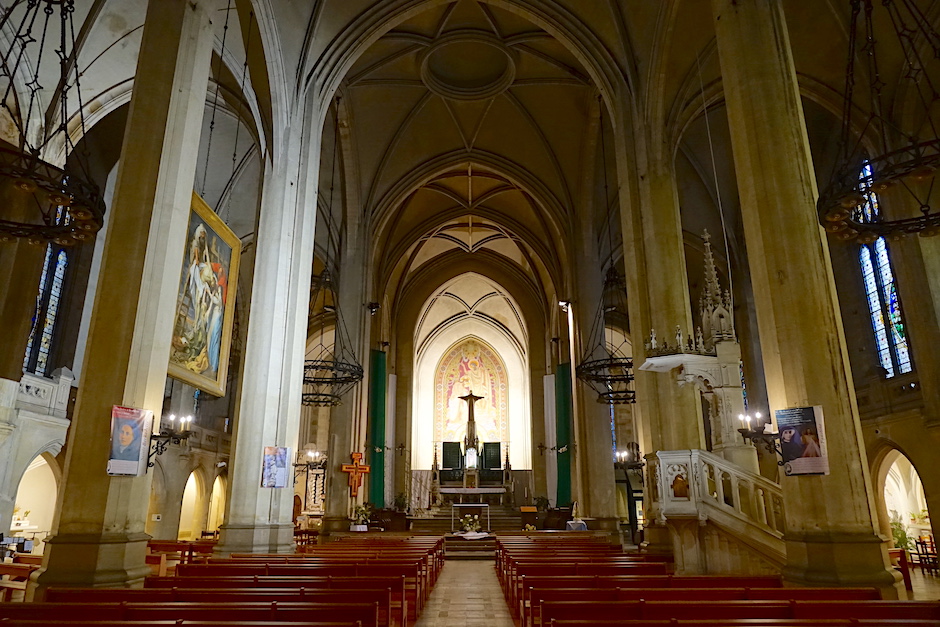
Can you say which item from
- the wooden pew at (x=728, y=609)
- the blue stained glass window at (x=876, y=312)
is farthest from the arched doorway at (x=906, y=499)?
the wooden pew at (x=728, y=609)

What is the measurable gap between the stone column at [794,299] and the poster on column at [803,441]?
0.39 feet

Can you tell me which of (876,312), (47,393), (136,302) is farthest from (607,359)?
(47,393)

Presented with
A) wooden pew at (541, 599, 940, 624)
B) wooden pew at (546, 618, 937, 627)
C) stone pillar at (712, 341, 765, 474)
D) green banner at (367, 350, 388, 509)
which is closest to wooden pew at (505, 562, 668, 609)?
wooden pew at (541, 599, 940, 624)

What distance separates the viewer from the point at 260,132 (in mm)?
12875

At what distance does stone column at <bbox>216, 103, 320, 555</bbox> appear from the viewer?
9.98 meters

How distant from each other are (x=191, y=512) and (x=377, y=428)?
801cm

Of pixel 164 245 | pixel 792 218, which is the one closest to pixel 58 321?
pixel 164 245

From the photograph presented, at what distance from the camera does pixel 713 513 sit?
8359 mm

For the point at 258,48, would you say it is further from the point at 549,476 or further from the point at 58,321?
the point at 549,476

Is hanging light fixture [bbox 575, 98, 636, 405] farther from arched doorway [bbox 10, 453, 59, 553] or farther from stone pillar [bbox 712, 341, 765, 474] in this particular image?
arched doorway [bbox 10, 453, 59, 553]

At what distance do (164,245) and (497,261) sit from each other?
23.6m

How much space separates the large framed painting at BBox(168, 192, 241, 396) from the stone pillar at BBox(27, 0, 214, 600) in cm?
93

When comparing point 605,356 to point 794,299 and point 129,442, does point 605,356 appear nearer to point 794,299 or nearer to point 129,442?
point 794,299

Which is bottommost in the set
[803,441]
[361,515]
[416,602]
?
[416,602]
